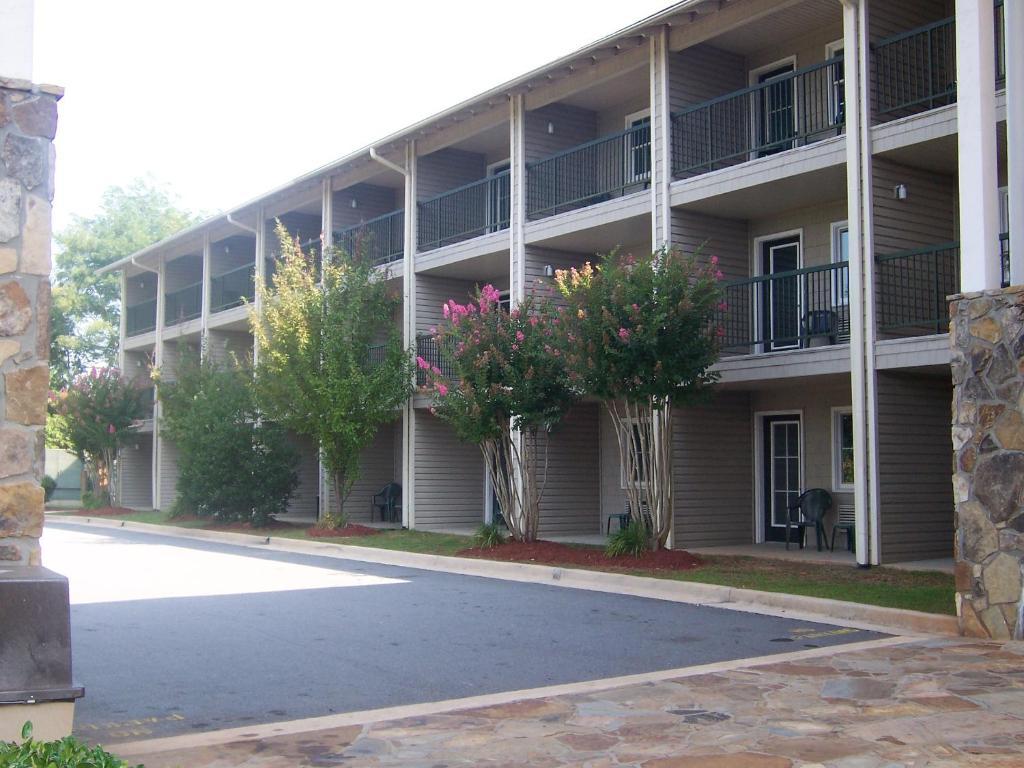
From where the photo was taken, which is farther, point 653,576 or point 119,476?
point 119,476

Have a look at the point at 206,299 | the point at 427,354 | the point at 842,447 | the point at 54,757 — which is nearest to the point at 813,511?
the point at 842,447

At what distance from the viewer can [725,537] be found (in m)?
18.2

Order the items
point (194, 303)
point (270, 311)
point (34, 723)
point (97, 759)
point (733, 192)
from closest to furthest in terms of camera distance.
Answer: point (97, 759) → point (34, 723) → point (733, 192) → point (270, 311) → point (194, 303)

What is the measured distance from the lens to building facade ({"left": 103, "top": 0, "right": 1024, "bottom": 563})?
14.6 m

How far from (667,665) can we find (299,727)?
3.25 meters

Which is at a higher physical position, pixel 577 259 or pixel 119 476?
pixel 577 259

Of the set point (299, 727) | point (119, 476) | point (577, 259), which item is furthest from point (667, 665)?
Answer: point (119, 476)

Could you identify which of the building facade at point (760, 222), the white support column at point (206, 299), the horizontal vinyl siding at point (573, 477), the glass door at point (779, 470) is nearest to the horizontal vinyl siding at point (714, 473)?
the building facade at point (760, 222)

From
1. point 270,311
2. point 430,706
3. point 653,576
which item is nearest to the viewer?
point 430,706

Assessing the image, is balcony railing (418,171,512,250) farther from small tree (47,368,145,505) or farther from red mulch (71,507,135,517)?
red mulch (71,507,135,517)

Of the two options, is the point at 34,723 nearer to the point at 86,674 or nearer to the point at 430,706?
the point at 430,706

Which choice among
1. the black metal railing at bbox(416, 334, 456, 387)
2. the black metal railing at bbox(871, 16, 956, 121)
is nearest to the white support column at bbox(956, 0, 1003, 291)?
the black metal railing at bbox(871, 16, 956, 121)

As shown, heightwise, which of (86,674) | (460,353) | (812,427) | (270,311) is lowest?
(86,674)

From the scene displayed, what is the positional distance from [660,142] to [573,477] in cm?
677
